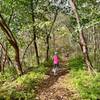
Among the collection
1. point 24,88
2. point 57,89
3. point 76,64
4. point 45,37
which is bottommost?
point 76,64

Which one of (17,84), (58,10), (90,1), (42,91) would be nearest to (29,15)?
(58,10)

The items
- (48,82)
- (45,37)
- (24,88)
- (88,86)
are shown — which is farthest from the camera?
(45,37)

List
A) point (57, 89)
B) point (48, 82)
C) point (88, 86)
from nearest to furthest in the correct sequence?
1. point (88, 86)
2. point (57, 89)
3. point (48, 82)

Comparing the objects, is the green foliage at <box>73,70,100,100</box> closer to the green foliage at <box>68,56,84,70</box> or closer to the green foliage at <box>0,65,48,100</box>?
the green foliage at <box>0,65,48,100</box>

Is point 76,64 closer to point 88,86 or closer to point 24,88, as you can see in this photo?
point 24,88

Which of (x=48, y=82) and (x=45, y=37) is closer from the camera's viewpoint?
(x=48, y=82)

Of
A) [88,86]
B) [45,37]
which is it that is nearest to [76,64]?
[45,37]

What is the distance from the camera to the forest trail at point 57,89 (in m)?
13.6

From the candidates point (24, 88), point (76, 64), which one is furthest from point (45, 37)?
point (24, 88)

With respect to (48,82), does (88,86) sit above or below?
above

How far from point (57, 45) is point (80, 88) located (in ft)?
183

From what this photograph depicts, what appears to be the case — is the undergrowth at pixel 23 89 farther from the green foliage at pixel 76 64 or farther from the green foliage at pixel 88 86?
the green foliage at pixel 76 64

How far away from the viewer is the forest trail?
13623mm

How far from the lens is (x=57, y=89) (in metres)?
14.9
